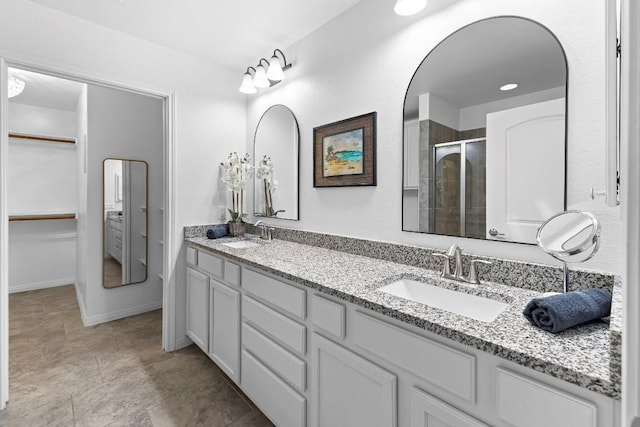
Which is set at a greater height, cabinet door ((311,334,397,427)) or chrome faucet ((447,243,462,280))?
chrome faucet ((447,243,462,280))

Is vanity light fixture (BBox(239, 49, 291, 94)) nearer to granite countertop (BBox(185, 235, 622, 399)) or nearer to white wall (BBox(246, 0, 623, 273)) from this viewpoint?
white wall (BBox(246, 0, 623, 273))

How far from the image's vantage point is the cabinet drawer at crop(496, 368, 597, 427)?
65cm

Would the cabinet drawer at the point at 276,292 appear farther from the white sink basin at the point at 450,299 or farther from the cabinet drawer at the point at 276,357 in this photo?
the white sink basin at the point at 450,299

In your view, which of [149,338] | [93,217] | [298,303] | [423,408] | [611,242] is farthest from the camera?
[93,217]

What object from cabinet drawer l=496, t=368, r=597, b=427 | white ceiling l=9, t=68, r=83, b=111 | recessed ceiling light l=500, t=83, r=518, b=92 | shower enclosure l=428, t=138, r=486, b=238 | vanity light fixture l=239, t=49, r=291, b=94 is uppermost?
white ceiling l=9, t=68, r=83, b=111

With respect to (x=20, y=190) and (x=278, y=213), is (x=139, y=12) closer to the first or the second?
(x=278, y=213)

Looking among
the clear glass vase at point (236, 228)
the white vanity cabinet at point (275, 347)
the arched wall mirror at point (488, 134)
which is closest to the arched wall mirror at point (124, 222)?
the clear glass vase at point (236, 228)

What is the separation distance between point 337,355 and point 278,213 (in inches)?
58.5

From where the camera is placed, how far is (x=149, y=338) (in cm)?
268

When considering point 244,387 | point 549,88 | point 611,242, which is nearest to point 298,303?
point 244,387

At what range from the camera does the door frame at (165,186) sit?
70.3 inches

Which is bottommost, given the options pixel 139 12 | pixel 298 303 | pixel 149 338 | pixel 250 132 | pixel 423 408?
pixel 149 338

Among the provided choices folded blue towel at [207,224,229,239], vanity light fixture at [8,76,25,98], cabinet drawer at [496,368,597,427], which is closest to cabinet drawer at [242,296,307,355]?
cabinet drawer at [496,368,597,427]

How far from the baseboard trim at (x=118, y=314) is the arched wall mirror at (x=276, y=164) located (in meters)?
1.72
